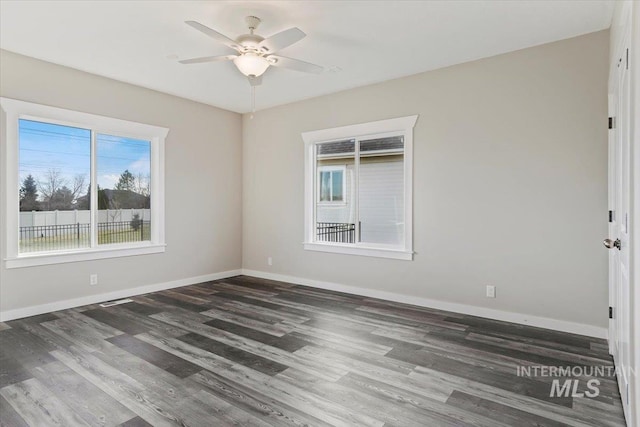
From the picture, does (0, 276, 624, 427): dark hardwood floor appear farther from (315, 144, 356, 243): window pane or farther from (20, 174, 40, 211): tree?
(315, 144, 356, 243): window pane

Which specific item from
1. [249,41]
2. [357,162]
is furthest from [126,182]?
[357,162]

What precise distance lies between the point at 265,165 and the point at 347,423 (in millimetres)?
4617

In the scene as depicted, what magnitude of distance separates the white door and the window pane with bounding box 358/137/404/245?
2.20 metres

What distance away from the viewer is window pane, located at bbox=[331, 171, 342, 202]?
Answer: 5.49 metres

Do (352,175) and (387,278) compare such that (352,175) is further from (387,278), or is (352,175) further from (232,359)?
(232,359)

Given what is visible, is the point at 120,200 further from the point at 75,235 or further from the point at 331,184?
the point at 331,184

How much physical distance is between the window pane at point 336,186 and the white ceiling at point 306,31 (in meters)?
1.43

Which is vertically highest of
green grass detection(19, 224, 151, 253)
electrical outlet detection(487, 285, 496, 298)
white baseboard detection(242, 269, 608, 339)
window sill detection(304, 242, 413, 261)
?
green grass detection(19, 224, 151, 253)

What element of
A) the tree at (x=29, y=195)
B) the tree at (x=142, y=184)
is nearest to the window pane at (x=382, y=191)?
the tree at (x=142, y=184)

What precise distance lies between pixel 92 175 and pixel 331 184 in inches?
125

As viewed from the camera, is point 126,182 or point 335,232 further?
point 335,232

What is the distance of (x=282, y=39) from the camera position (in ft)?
9.55

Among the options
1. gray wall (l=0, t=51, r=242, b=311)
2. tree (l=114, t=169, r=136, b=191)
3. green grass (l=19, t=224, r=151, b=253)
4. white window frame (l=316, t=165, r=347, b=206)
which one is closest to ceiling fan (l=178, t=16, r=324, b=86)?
gray wall (l=0, t=51, r=242, b=311)

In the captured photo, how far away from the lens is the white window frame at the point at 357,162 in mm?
4590
